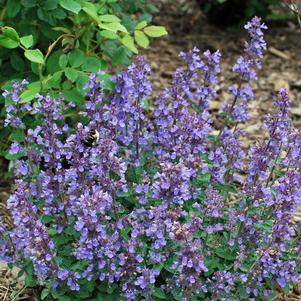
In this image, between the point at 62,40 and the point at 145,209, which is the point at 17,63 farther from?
the point at 145,209

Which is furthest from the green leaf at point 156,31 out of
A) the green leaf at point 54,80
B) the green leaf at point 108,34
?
the green leaf at point 54,80

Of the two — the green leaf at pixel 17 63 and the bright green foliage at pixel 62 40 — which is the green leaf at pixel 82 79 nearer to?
the bright green foliage at pixel 62 40

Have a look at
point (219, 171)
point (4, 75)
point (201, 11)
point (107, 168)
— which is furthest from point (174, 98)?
point (201, 11)

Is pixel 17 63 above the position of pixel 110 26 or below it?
below

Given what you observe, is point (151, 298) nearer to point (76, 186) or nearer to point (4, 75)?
point (76, 186)

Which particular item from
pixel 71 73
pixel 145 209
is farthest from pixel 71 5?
pixel 145 209

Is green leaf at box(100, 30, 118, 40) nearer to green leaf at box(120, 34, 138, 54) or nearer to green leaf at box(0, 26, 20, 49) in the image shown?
green leaf at box(120, 34, 138, 54)
